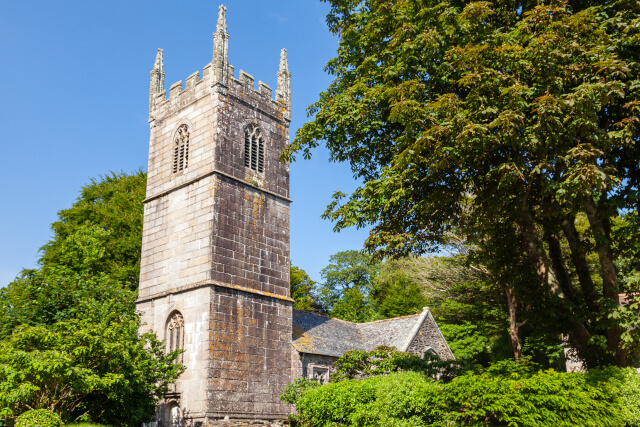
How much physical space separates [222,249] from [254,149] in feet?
17.3

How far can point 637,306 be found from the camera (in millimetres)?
11117

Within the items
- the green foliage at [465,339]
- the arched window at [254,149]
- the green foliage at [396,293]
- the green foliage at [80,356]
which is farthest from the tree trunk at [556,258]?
the green foliage at [396,293]

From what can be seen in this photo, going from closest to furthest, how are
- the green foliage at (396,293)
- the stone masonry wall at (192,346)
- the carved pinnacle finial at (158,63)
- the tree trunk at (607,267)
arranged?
1. the tree trunk at (607,267)
2. the stone masonry wall at (192,346)
3. the carved pinnacle finial at (158,63)
4. the green foliage at (396,293)

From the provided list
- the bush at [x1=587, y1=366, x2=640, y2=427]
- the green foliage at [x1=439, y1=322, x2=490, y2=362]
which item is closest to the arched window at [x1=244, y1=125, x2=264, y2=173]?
the bush at [x1=587, y1=366, x2=640, y2=427]

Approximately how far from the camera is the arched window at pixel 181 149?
23841mm

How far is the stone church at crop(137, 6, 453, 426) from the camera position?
20406 millimetres

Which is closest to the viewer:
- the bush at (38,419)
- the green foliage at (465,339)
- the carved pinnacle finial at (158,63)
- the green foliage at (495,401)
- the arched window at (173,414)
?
the green foliage at (495,401)

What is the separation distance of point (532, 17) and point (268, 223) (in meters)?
15.0

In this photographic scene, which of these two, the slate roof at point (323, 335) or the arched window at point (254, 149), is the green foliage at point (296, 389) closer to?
the slate roof at point (323, 335)

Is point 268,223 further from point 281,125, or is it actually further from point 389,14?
point 389,14

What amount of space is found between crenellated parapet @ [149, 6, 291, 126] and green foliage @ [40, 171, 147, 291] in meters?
7.39

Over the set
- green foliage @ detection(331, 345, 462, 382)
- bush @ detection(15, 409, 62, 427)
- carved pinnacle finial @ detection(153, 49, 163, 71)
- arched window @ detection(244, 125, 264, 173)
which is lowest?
bush @ detection(15, 409, 62, 427)

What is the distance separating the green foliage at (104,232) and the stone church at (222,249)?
5514 millimetres

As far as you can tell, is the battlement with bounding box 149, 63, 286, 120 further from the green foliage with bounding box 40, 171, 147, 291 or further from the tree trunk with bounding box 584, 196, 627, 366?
the tree trunk with bounding box 584, 196, 627, 366
